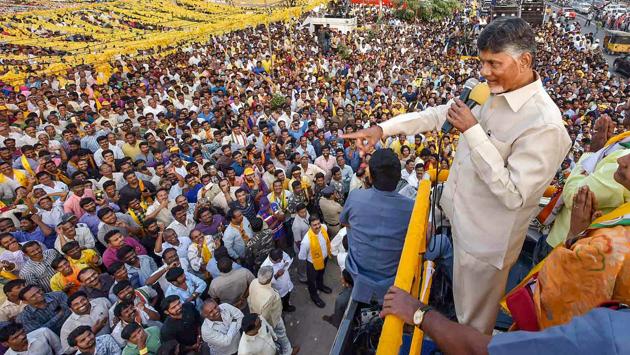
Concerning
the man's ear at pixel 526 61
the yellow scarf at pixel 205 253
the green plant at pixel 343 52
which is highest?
the man's ear at pixel 526 61

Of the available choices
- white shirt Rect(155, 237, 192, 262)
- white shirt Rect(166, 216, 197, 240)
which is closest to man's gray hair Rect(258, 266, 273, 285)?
white shirt Rect(155, 237, 192, 262)

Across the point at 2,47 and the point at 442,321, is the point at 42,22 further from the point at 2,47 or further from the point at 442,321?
the point at 442,321

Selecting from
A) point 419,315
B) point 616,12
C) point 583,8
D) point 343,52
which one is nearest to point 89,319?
point 419,315

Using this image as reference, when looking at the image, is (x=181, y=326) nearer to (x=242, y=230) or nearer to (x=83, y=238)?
(x=242, y=230)

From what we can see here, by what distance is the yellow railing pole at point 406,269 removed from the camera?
1.33 m

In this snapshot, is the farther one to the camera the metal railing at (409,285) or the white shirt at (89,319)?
the white shirt at (89,319)

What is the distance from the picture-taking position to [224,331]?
376cm

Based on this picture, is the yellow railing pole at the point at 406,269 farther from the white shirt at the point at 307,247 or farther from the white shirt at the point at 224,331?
the white shirt at the point at 307,247

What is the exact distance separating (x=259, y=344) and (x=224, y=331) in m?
0.43

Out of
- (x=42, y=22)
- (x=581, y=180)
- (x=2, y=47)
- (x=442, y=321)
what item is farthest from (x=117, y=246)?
(x=42, y=22)

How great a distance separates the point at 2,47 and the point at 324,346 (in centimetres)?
2160

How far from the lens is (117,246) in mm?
4410

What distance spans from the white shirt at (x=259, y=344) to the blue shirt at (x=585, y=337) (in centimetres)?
308

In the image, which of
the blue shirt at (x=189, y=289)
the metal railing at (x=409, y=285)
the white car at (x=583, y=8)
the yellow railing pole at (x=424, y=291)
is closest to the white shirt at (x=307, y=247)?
the blue shirt at (x=189, y=289)
